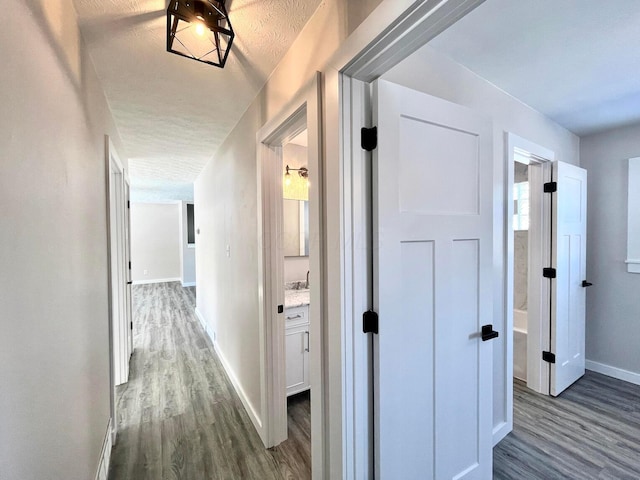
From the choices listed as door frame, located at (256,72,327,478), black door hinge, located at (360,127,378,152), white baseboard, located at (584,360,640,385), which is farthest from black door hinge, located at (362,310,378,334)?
white baseboard, located at (584,360,640,385)

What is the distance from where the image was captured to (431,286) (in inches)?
48.4

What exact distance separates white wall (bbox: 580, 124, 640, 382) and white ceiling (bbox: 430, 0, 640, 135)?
732 mm

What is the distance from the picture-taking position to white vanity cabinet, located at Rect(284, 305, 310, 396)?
230cm

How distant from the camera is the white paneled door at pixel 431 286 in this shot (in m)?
1.11

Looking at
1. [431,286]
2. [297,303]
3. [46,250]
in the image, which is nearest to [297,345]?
[297,303]

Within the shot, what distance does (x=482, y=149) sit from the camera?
4.64 ft

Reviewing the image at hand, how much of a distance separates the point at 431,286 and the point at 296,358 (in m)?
1.54

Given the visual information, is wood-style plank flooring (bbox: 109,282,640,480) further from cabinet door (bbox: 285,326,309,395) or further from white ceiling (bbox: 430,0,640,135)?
white ceiling (bbox: 430,0,640,135)

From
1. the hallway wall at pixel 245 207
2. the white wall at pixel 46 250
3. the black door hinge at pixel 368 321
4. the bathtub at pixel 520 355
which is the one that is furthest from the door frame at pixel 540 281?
the white wall at pixel 46 250

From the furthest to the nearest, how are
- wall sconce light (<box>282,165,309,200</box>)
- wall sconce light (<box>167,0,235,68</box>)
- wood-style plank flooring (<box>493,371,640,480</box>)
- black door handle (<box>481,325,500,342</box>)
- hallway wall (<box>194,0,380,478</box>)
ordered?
wall sconce light (<box>282,165,309,200</box>), wood-style plank flooring (<box>493,371,640,480</box>), black door handle (<box>481,325,500,342</box>), hallway wall (<box>194,0,380,478</box>), wall sconce light (<box>167,0,235,68</box>)

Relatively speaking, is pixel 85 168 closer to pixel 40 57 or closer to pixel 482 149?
pixel 40 57

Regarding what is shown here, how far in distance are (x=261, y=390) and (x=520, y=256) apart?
3.15 meters

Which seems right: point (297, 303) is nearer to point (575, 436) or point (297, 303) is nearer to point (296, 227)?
point (296, 227)

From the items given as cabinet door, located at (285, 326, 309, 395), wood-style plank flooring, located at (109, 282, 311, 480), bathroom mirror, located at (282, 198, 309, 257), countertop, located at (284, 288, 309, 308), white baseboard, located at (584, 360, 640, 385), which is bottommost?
wood-style plank flooring, located at (109, 282, 311, 480)
